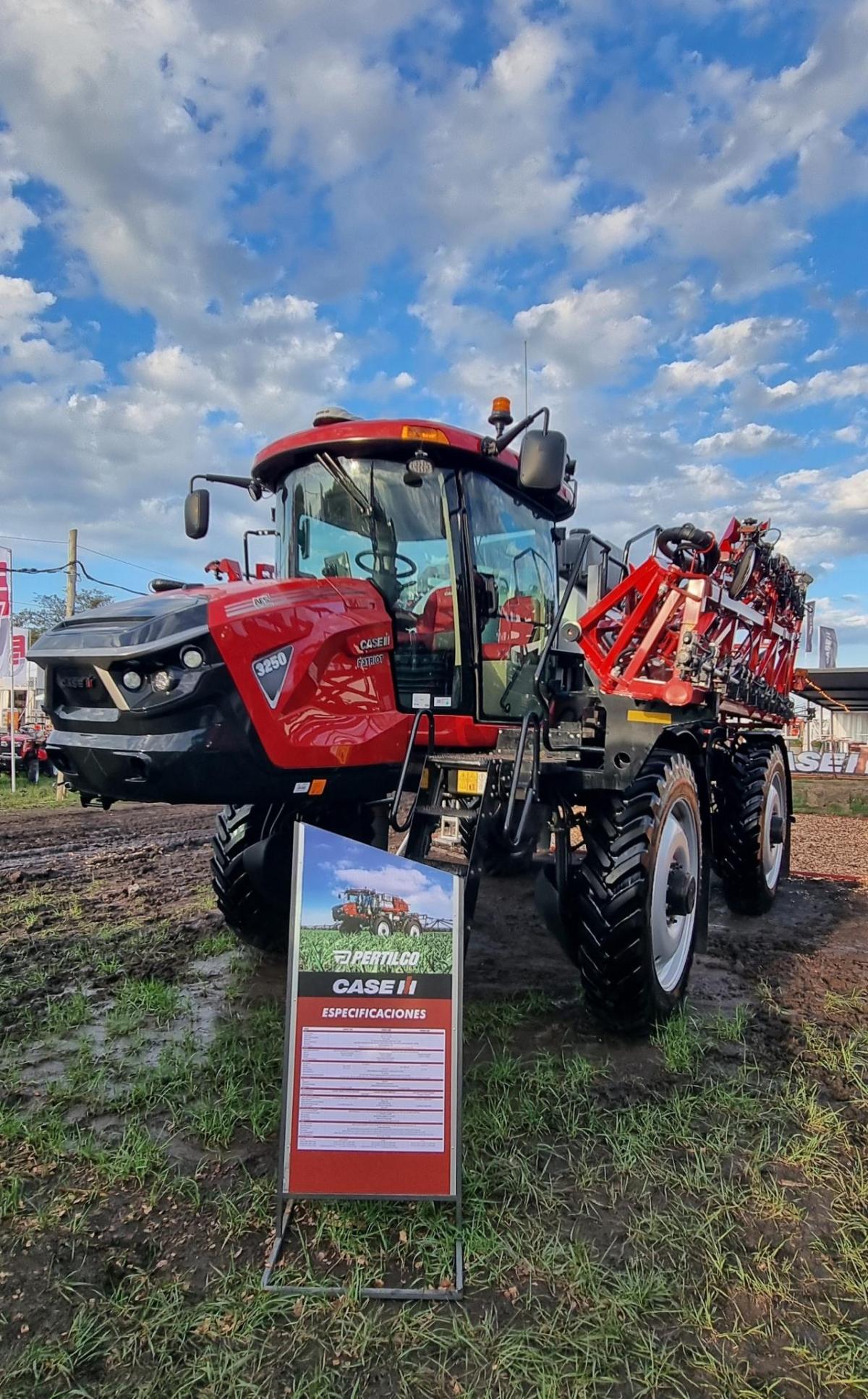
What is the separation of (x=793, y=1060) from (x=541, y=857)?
301cm

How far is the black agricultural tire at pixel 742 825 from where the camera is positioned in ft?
19.2

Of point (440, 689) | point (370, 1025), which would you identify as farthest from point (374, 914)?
point (440, 689)

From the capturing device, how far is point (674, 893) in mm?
4020

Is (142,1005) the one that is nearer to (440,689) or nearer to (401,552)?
(440,689)

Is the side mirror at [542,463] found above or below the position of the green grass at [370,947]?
above

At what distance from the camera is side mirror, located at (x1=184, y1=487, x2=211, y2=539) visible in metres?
4.45

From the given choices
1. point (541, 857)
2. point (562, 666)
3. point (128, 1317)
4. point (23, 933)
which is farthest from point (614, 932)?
point (23, 933)

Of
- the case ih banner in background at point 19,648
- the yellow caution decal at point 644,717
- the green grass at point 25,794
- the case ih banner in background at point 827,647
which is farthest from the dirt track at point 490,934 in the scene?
the case ih banner in background at point 827,647

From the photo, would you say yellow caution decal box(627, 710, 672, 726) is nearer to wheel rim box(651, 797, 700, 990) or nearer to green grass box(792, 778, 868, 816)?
wheel rim box(651, 797, 700, 990)

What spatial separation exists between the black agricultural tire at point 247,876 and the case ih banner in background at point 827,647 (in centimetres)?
2017

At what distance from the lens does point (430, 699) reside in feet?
12.9

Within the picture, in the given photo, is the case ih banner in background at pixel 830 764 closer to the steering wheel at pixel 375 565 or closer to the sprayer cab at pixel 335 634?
the sprayer cab at pixel 335 634

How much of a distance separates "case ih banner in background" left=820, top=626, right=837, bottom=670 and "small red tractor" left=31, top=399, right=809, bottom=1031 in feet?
60.5

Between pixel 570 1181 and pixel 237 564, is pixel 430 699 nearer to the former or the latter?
pixel 237 564
